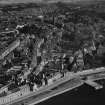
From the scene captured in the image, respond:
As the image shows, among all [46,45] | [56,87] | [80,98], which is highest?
[46,45]

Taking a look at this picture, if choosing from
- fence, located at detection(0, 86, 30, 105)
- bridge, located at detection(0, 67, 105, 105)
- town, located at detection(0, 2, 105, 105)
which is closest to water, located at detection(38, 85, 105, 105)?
bridge, located at detection(0, 67, 105, 105)

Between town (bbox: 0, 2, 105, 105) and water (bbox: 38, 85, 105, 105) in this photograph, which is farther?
town (bbox: 0, 2, 105, 105)

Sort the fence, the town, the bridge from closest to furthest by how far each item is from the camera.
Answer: the fence, the bridge, the town

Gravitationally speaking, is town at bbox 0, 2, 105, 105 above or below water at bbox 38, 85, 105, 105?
above

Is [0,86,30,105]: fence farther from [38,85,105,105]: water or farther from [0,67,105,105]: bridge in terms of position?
[38,85,105,105]: water

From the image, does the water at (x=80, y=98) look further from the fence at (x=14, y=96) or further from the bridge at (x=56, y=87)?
the fence at (x=14, y=96)

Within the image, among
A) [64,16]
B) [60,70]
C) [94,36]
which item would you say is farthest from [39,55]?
[64,16]

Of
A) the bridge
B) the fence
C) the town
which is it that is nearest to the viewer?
the fence

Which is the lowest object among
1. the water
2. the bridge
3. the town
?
the water

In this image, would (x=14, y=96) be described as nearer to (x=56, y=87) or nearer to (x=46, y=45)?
(x=56, y=87)

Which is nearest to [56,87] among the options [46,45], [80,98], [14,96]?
[80,98]
